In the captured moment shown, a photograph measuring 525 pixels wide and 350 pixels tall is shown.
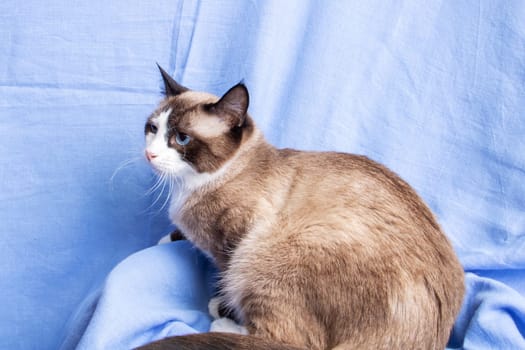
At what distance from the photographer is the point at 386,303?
3.96 ft

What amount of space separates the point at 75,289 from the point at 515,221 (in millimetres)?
1299

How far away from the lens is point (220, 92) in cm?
185

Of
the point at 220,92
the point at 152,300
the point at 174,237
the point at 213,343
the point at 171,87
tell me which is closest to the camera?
the point at 213,343

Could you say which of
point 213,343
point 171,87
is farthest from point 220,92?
point 213,343

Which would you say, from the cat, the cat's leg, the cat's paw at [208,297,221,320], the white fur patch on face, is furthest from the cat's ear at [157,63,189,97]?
the cat's paw at [208,297,221,320]

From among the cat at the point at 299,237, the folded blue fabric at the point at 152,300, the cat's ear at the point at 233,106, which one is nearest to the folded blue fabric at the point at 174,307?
the folded blue fabric at the point at 152,300

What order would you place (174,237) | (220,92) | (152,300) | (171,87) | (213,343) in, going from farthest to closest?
(220,92), (174,237), (171,87), (152,300), (213,343)

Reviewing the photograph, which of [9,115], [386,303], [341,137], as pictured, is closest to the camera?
[386,303]

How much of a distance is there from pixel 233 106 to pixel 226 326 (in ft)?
1.72

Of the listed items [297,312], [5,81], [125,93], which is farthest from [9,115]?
[297,312]

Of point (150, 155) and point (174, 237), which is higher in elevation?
point (150, 155)

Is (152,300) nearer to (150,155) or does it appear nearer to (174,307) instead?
(174,307)

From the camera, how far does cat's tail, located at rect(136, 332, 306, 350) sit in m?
0.99

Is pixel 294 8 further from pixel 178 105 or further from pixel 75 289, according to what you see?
pixel 75 289
